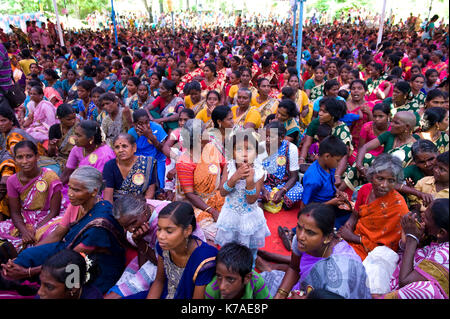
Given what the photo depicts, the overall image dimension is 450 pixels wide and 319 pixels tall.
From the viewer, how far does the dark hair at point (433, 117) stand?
10.2ft

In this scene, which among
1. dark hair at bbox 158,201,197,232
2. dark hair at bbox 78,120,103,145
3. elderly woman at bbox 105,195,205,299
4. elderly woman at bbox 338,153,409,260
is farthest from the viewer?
dark hair at bbox 78,120,103,145

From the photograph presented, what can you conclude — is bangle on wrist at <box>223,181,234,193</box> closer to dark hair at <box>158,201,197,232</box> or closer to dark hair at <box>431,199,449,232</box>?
dark hair at <box>158,201,197,232</box>

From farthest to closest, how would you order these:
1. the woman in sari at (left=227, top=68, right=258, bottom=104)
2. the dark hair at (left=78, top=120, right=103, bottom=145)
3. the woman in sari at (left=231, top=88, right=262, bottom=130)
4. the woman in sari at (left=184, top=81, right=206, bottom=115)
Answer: the woman in sari at (left=227, top=68, right=258, bottom=104)
the woman in sari at (left=184, top=81, right=206, bottom=115)
the woman in sari at (left=231, top=88, right=262, bottom=130)
the dark hair at (left=78, top=120, right=103, bottom=145)

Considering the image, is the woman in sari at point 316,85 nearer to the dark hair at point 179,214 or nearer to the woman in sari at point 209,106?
the woman in sari at point 209,106

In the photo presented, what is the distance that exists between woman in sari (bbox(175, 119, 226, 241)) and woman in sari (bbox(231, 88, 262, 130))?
1453 millimetres

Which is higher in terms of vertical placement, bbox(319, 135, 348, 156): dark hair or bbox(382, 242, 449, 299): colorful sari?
bbox(319, 135, 348, 156): dark hair

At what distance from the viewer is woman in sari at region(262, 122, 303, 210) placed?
363 cm

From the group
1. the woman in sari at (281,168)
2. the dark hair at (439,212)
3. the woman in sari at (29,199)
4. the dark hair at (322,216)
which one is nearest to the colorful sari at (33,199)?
the woman in sari at (29,199)

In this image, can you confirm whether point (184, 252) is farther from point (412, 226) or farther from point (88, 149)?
point (88, 149)

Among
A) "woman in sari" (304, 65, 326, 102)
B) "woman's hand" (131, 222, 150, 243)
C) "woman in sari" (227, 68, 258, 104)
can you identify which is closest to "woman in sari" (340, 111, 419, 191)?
"woman's hand" (131, 222, 150, 243)

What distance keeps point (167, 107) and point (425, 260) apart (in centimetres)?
429

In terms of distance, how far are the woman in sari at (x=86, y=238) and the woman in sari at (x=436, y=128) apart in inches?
120

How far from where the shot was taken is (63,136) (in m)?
4.15

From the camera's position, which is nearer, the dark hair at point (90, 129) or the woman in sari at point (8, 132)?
the dark hair at point (90, 129)
